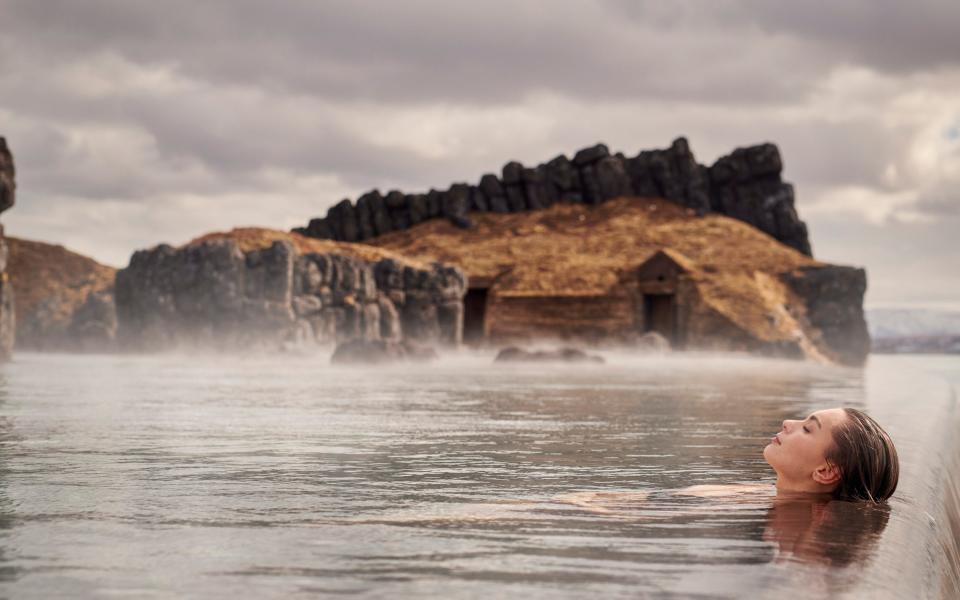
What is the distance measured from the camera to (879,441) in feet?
17.7

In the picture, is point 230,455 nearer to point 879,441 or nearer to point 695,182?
point 879,441

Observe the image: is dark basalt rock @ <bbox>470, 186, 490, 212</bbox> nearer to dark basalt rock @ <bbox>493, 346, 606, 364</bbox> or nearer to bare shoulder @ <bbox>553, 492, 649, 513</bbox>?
dark basalt rock @ <bbox>493, 346, 606, 364</bbox>

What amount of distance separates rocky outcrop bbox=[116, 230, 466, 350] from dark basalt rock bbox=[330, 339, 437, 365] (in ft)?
26.7

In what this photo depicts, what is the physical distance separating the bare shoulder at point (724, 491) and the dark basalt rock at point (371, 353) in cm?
3243

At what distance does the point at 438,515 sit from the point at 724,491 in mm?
1793

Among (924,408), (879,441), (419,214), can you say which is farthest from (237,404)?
(419,214)

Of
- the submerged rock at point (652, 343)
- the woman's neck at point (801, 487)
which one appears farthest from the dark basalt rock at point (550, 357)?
the woman's neck at point (801, 487)

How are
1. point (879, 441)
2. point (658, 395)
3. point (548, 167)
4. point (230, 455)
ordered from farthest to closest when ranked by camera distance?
point (548, 167) → point (658, 395) → point (230, 455) → point (879, 441)

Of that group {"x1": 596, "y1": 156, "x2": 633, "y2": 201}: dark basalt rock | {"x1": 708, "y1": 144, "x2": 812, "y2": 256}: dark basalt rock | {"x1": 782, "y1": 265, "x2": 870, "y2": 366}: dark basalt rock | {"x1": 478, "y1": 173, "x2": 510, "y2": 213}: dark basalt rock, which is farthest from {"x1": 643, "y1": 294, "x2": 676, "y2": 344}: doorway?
{"x1": 478, "y1": 173, "x2": 510, "y2": 213}: dark basalt rock

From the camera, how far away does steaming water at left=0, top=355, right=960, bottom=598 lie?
11.5 ft

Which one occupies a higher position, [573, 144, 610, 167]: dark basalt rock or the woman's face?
[573, 144, 610, 167]: dark basalt rock

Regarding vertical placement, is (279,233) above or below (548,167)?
below

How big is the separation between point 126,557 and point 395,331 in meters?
52.4

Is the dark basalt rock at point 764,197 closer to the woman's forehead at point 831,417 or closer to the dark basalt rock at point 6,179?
the dark basalt rock at point 6,179
